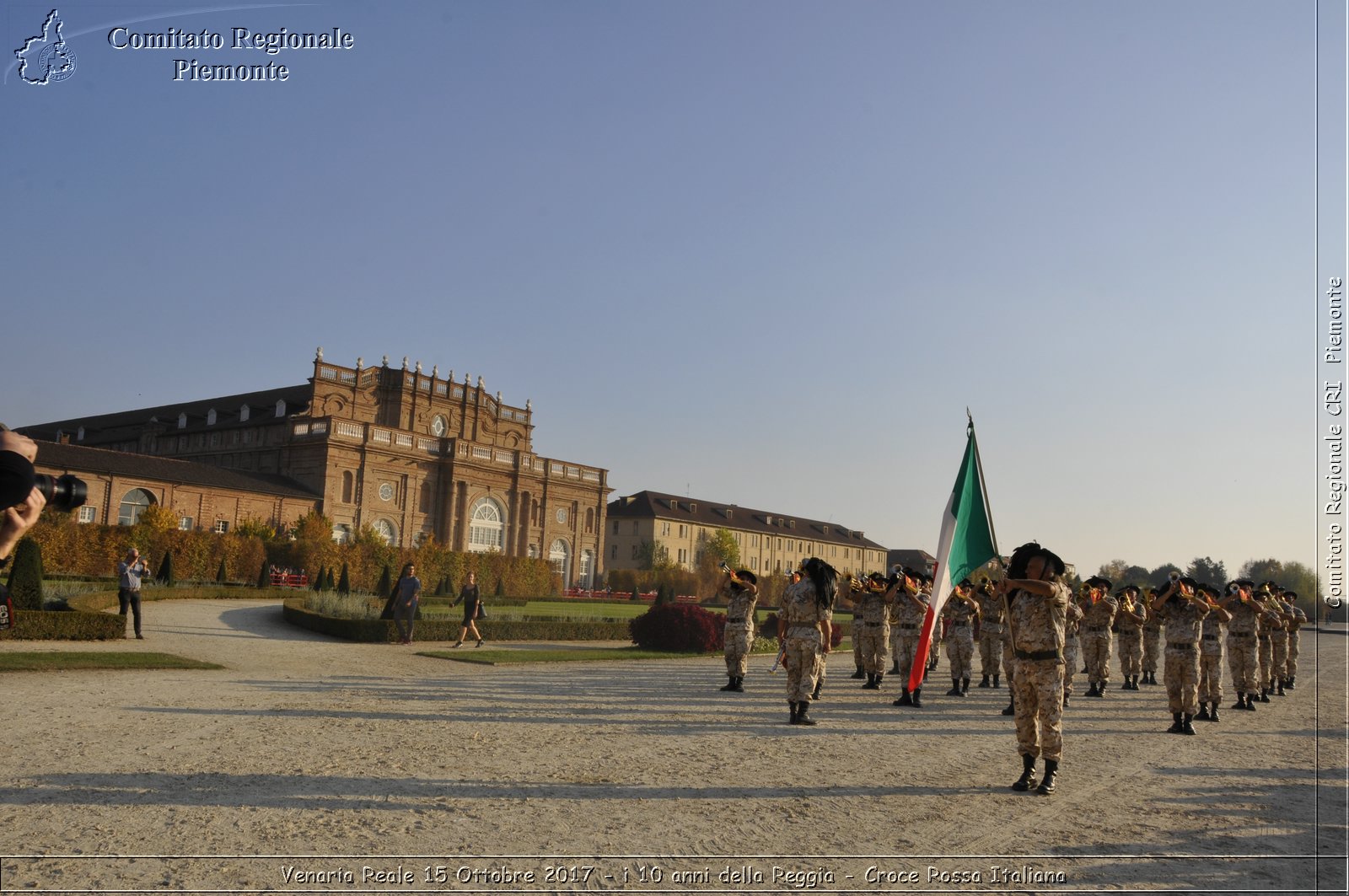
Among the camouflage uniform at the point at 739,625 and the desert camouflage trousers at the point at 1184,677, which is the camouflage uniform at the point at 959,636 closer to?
the camouflage uniform at the point at 739,625

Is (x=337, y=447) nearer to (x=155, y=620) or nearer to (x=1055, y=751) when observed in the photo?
(x=155, y=620)

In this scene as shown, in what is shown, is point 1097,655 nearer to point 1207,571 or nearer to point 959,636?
point 959,636

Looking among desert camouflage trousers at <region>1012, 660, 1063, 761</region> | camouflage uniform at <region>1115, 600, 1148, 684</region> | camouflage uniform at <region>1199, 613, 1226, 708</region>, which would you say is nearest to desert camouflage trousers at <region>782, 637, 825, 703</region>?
desert camouflage trousers at <region>1012, 660, 1063, 761</region>

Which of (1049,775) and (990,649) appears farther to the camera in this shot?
(990,649)

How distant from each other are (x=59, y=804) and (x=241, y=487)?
50.4 m

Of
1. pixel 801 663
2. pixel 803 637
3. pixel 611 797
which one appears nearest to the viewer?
pixel 611 797

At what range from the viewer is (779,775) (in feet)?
28.0

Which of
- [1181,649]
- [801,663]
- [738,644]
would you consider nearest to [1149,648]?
[1181,649]

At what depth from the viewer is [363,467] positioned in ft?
193

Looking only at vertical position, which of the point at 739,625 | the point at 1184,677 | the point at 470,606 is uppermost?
the point at 739,625

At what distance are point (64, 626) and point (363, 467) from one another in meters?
40.4

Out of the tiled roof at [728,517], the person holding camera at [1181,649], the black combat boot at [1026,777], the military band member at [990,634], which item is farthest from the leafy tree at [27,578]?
the tiled roof at [728,517]

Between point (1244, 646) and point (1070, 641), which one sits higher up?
point (1244, 646)

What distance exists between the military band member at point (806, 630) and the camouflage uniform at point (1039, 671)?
311 cm
